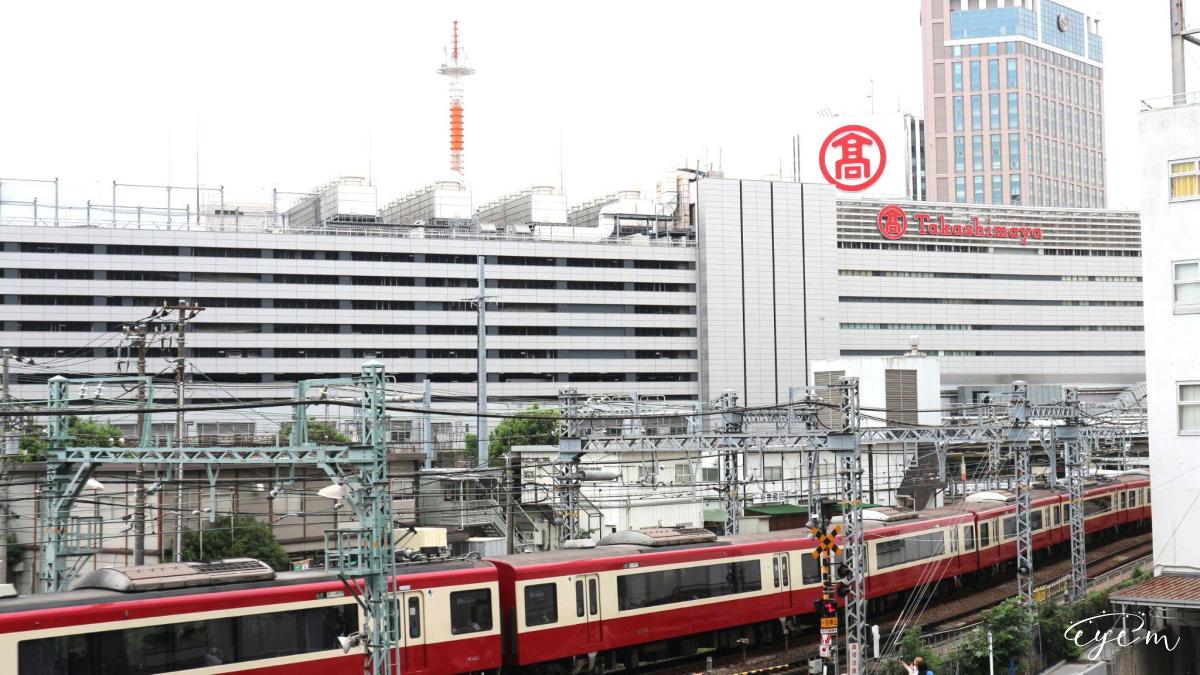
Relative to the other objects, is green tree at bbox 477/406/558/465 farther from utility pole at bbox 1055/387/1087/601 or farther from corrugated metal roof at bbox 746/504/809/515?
utility pole at bbox 1055/387/1087/601

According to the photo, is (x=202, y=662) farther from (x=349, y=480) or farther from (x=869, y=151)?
(x=869, y=151)

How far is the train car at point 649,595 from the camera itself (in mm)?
24547

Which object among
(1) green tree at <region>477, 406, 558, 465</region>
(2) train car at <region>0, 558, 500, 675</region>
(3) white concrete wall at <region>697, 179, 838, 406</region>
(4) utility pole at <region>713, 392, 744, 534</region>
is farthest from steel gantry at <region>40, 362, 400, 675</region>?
(3) white concrete wall at <region>697, 179, 838, 406</region>

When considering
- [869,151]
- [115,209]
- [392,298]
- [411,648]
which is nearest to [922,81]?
[869,151]

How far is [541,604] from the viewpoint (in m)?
24.6

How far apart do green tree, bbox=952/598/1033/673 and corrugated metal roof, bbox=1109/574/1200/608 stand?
198 cm

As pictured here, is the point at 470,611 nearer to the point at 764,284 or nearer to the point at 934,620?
the point at 934,620

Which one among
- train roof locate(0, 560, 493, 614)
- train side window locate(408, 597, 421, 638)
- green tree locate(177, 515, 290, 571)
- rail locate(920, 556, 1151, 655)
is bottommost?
rail locate(920, 556, 1151, 655)

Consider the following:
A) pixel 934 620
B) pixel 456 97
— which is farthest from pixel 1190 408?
pixel 456 97

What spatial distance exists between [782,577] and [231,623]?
14.2m

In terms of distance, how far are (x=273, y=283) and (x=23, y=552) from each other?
51.2 metres

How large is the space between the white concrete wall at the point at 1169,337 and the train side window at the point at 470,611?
16133 millimetres

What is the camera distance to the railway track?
2739 cm

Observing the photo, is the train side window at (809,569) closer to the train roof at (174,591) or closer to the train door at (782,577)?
the train door at (782,577)
